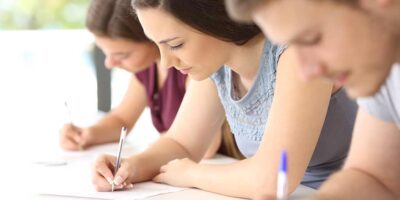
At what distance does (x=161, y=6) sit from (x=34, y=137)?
84cm

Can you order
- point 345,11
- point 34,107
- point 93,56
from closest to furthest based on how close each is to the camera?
point 345,11 → point 34,107 → point 93,56

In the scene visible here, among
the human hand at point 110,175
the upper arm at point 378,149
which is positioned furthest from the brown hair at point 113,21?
the upper arm at point 378,149

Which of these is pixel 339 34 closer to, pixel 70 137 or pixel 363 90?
pixel 363 90

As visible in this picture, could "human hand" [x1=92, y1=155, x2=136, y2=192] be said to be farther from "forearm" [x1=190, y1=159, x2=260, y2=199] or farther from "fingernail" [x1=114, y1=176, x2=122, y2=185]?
"forearm" [x1=190, y1=159, x2=260, y2=199]

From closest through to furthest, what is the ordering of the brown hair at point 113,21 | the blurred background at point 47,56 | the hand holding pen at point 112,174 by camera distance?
the hand holding pen at point 112,174 → the brown hair at point 113,21 → the blurred background at point 47,56

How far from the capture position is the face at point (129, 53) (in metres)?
1.57

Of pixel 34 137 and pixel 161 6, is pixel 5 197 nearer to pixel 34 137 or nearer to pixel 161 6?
pixel 161 6

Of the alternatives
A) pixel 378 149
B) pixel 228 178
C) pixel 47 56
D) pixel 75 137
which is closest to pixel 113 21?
pixel 75 137

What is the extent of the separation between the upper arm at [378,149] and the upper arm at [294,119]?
9 cm

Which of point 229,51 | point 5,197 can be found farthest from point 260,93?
point 5,197

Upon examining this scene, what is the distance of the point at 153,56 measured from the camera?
163 centimetres

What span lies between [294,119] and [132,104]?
3.04 ft

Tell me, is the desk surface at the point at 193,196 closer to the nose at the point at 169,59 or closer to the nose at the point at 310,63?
the nose at the point at 169,59

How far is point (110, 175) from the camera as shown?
1146 mm
